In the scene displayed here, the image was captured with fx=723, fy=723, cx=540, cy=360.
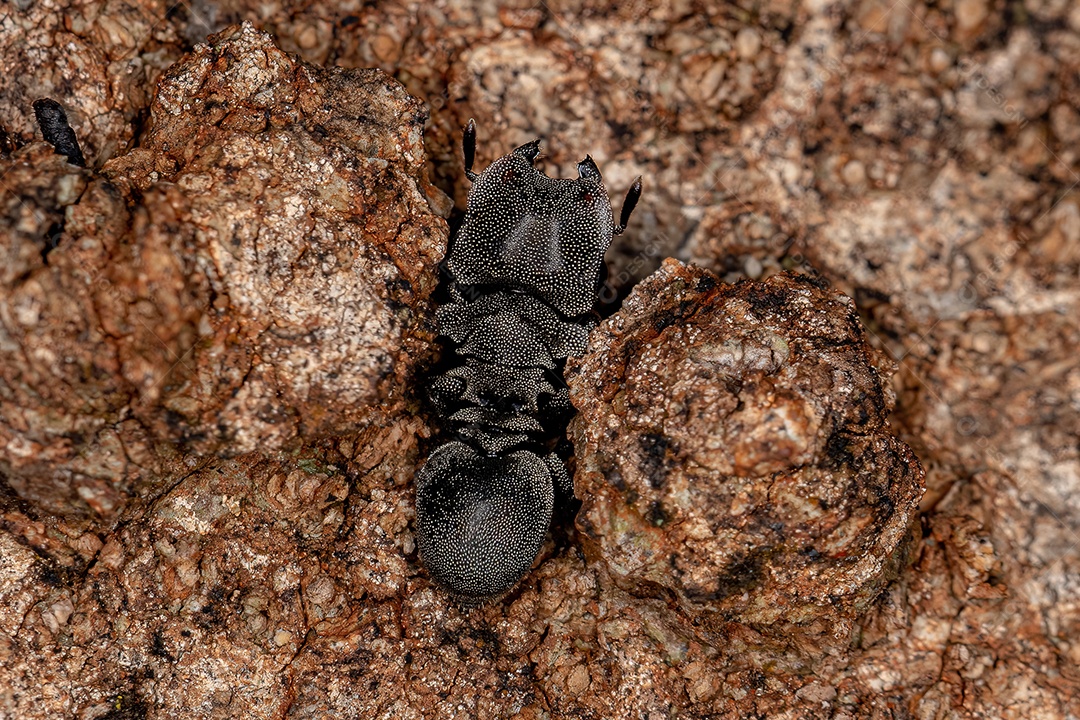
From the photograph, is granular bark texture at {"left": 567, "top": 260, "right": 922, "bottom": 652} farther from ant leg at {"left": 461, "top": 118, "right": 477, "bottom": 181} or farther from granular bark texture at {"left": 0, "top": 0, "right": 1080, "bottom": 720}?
ant leg at {"left": 461, "top": 118, "right": 477, "bottom": 181}

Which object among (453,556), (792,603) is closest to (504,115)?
Result: (453,556)

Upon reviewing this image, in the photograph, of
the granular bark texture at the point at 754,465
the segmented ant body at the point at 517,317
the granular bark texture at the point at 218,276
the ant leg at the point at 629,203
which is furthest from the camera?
the ant leg at the point at 629,203

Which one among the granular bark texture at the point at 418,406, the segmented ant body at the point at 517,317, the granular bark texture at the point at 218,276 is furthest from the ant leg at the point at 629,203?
the granular bark texture at the point at 218,276

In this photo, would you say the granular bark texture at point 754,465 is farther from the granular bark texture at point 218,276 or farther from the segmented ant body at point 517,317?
the granular bark texture at point 218,276

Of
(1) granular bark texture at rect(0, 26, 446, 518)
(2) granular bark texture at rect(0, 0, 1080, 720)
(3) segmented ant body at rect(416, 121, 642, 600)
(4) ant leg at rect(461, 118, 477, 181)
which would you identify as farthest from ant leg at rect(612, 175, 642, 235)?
(1) granular bark texture at rect(0, 26, 446, 518)

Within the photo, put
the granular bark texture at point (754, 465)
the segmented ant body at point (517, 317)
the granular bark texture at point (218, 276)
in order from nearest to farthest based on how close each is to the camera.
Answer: the granular bark texture at point (218, 276) < the granular bark texture at point (754, 465) < the segmented ant body at point (517, 317)

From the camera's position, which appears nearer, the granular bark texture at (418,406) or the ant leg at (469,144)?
the granular bark texture at (418,406)
